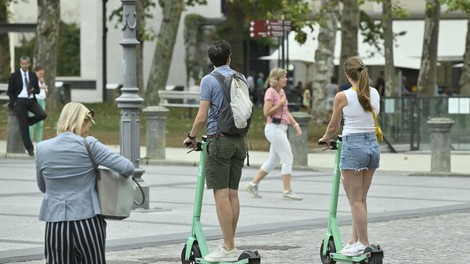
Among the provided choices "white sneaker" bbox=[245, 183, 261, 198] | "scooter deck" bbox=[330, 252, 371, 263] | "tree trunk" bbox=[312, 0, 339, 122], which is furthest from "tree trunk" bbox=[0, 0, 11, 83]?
"scooter deck" bbox=[330, 252, 371, 263]

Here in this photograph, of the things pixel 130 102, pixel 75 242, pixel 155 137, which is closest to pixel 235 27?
pixel 155 137

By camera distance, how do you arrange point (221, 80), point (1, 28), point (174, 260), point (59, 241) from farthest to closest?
point (1, 28)
point (174, 260)
point (221, 80)
point (59, 241)

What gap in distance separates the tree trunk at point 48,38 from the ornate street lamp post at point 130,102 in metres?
26.1

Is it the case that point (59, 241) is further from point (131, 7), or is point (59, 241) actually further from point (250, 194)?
point (250, 194)

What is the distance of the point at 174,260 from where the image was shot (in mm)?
11984

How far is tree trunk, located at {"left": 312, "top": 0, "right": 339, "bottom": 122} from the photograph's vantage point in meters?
37.4

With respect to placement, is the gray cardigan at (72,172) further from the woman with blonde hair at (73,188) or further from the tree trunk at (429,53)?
the tree trunk at (429,53)

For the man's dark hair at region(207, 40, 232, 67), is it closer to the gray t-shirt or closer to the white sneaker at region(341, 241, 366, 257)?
the gray t-shirt

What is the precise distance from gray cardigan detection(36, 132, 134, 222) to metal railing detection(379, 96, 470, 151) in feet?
65.9

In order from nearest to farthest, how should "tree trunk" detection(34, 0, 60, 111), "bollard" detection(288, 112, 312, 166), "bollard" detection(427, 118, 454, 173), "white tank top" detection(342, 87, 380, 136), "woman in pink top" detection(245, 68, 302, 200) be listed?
"white tank top" detection(342, 87, 380, 136) → "woman in pink top" detection(245, 68, 302, 200) → "bollard" detection(427, 118, 454, 173) → "bollard" detection(288, 112, 312, 166) → "tree trunk" detection(34, 0, 60, 111)

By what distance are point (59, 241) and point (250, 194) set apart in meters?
10.3

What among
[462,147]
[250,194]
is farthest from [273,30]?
[250,194]

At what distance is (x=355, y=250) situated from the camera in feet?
36.3

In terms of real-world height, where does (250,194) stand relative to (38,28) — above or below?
below
